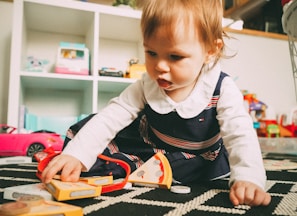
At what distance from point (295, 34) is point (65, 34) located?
1.18 meters

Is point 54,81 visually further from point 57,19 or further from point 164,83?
point 164,83

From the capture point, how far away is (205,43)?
630 millimetres

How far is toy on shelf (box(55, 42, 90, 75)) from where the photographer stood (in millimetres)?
1393

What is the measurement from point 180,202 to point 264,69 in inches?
70.8

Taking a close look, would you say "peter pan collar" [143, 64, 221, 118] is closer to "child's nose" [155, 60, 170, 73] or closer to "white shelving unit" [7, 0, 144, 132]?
"child's nose" [155, 60, 170, 73]

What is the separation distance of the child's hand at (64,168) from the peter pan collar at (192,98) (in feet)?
0.69

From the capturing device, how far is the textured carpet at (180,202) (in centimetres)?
41

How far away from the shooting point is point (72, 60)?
1.41 m

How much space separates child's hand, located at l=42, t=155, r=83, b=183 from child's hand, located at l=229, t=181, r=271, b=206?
26 centimetres

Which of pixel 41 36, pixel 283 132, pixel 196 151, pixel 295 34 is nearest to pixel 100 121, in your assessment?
pixel 196 151

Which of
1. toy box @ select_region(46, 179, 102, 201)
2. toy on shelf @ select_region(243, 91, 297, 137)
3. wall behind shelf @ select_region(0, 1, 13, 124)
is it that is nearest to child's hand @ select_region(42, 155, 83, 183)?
toy box @ select_region(46, 179, 102, 201)

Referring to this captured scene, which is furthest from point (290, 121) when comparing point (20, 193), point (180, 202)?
point (20, 193)

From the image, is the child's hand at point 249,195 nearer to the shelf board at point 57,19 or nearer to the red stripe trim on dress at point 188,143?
the red stripe trim on dress at point 188,143

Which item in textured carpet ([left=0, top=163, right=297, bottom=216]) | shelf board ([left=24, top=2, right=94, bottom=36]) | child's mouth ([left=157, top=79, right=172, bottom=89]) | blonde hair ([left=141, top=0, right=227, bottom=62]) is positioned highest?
shelf board ([left=24, top=2, right=94, bottom=36])
